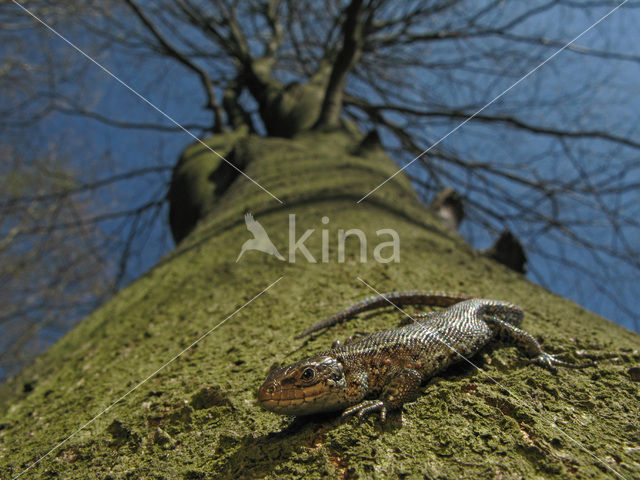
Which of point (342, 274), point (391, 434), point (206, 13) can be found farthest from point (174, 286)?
point (206, 13)

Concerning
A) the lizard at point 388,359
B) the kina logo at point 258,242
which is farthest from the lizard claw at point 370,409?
the kina logo at point 258,242

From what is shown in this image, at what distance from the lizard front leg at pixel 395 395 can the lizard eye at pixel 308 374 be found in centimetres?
13

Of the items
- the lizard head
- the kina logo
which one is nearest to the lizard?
the lizard head

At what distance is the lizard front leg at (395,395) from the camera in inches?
40.1

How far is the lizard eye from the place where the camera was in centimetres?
109

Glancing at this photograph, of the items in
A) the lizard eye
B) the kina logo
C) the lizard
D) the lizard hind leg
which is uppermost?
the kina logo

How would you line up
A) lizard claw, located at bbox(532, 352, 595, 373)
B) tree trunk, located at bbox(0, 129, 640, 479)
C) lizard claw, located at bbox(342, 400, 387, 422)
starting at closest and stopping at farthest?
1. tree trunk, located at bbox(0, 129, 640, 479)
2. lizard claw, located at bbox(342, 400, 387, 422)
3. lizard claw, located at bbox(532, 352, 595, 373)

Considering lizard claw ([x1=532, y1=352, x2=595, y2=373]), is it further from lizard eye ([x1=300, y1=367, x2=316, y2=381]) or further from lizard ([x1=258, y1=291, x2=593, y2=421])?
lizard eye ([x1=300, y1=367, x2=316, y2=381])

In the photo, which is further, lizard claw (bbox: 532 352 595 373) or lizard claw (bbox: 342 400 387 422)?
lizard claw (bbox: 532 352 595 373)

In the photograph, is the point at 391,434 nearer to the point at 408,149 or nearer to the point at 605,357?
the point at 605,357

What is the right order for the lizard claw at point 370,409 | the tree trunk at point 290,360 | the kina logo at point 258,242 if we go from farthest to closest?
the kina logo at point 258,242, the lizard claw at point 370,409, the tree trunk at point 290,360

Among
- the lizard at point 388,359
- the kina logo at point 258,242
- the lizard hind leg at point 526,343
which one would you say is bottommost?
the lizard hind leg at point 526,343

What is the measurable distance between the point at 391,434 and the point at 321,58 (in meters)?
6.80

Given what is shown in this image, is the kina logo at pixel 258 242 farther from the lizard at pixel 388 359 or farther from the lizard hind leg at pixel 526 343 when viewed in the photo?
the lizard hind leg at pixel 526 343
